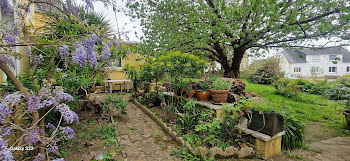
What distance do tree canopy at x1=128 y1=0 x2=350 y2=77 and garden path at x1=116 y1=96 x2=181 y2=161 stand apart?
2.84m

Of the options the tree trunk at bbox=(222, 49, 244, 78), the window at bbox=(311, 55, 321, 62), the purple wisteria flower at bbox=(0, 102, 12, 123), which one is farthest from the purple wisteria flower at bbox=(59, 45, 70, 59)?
the window at bbox=(311, 55, 321, 62)

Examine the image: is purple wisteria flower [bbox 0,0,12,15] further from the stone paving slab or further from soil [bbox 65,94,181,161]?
the stone paving slab

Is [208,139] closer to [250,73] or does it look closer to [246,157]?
[246,157]

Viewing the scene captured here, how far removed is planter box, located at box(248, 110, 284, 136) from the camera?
2.56 meters

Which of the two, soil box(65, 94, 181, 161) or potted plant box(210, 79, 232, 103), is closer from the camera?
soil box(65, 94, 181, 161)

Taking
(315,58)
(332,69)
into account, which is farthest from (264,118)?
(332,69)

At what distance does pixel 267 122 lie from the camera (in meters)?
2.60

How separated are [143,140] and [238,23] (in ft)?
14.8

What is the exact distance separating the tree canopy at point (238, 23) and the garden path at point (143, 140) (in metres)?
2.84

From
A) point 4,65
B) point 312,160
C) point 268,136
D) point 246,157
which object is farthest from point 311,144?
point 4,65

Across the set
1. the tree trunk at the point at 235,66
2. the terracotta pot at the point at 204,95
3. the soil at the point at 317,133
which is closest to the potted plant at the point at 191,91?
the terracotta pot at the point at 204,95

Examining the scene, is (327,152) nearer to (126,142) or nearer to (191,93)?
(191,93)

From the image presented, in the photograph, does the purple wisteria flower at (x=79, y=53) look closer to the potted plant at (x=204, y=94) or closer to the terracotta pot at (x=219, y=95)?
the terracotta pot at (x=219, y=95)

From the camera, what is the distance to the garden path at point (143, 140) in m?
2.44
